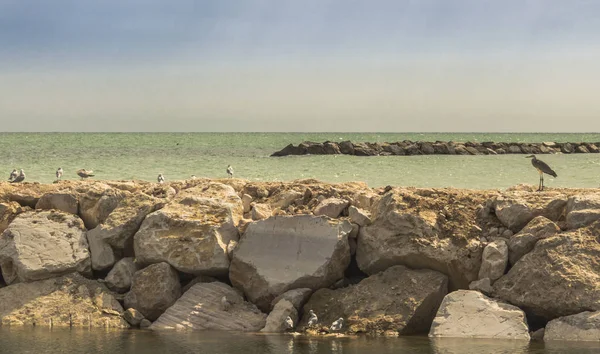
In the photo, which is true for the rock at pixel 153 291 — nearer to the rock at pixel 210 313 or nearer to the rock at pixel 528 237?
the rock at pixel 210 313

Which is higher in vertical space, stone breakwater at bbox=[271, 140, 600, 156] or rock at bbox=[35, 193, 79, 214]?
rock at bbox=[35, 193, 79, 214]

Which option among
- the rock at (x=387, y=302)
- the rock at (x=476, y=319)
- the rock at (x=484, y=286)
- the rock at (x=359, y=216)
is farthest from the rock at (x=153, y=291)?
the rock at (x=484, y=286)

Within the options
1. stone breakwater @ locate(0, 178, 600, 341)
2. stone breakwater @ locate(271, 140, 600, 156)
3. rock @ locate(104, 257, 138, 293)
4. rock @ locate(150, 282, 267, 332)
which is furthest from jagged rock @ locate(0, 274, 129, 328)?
stone breakwater @ locate(271, 140, 600, 156)

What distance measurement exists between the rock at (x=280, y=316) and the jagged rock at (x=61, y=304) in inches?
80.1

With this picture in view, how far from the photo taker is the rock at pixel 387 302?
1025 centimetres

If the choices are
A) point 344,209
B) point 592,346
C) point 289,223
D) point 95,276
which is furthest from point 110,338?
point 592,346

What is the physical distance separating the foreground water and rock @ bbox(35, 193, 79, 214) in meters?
2.40

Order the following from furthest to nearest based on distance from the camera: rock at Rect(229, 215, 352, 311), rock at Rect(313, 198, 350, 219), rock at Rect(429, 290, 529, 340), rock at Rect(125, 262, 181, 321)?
rock at Rect(313, 198, 350, 219), rock at Rect(125, 262, 181, 321), rock at Rect(229, 215, 352, 311), rock at Rect(429, 290, 529, 340)

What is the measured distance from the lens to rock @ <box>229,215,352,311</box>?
10789 mm

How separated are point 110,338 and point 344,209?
3717mm

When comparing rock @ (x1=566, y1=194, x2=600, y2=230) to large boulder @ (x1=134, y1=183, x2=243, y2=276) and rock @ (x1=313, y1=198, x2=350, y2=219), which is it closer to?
rock @ (x1=313, y1=198, x2=350, y2=219)

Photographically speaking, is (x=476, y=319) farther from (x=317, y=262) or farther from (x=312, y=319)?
(x=317, y=262)

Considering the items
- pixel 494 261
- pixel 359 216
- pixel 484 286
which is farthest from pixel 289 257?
pixel 494 261

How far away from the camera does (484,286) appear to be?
10352mm
